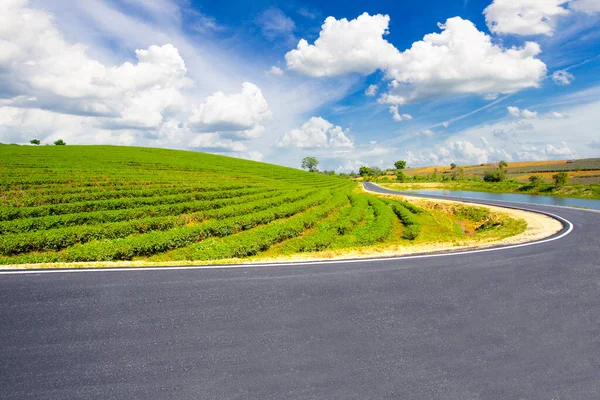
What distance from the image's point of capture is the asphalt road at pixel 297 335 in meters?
4.30

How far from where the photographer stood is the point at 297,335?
5.48 meters

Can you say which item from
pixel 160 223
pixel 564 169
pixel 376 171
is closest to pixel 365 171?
pixel 376 171

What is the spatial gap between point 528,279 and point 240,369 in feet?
27.4

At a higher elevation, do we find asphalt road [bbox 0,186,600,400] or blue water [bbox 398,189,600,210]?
asphalt road [bbox 0,186,600,400]

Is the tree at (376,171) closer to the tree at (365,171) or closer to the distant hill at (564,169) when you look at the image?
the tree at (365,171)

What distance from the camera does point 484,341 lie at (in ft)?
17.7

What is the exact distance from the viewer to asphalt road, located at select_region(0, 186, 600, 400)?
14.1 ft

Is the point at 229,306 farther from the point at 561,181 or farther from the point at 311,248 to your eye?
the point at 561,181

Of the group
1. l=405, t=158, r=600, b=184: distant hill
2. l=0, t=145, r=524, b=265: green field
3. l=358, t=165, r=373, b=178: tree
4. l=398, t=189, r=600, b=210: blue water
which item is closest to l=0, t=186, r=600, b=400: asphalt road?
l=0, t=145, r=524, b=265: green field

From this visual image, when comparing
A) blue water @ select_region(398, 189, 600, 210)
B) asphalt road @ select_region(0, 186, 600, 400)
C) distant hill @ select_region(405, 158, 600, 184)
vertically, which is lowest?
blue water @ select_region(398, 189, 600, 210)

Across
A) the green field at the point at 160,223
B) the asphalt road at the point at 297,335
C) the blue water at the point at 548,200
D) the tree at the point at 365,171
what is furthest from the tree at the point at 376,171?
the asphalt road at the point at 297,335

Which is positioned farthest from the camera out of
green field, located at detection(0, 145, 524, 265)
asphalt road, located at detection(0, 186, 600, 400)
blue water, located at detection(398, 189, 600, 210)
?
blue water, located at detection(398, 189, 600, 210)

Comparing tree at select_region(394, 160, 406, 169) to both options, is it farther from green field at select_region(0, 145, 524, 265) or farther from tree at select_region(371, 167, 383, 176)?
green field at select_region(0, 145, 524, 265)

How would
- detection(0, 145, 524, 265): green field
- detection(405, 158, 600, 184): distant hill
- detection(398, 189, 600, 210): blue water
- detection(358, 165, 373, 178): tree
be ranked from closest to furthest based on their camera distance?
detection(0, 145, 524, 265): green field < detection(398, 189, 600, 210): blue water < detection(405, 158, 600, 184): distant hill < detection(358, 165, 373, 178): tree
